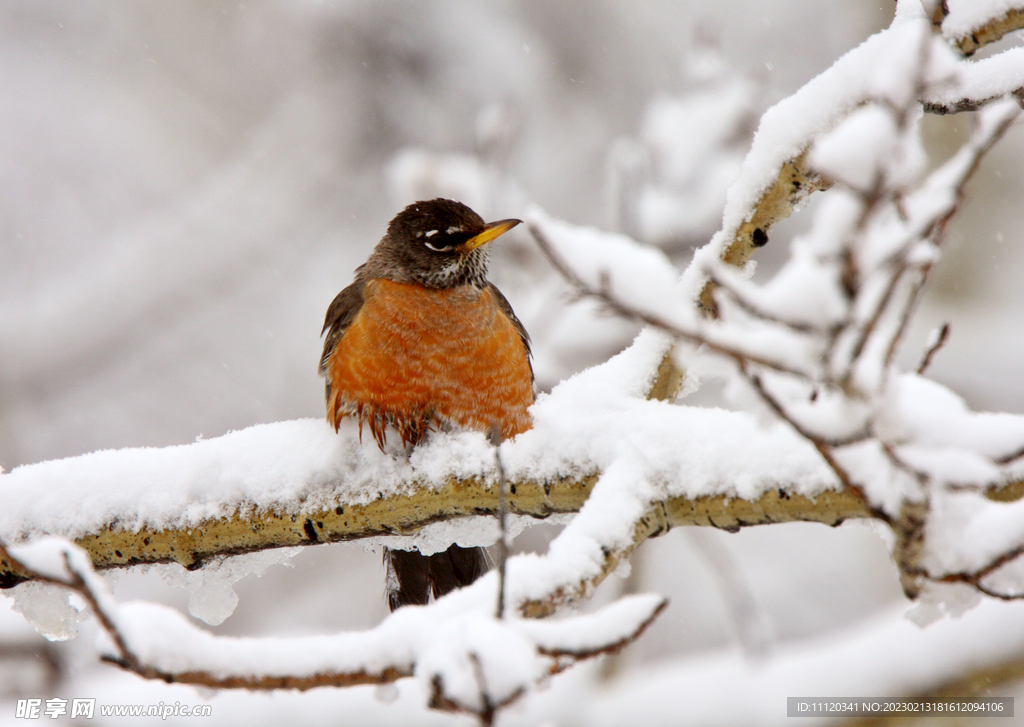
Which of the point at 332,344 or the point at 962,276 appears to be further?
the point at 962,276

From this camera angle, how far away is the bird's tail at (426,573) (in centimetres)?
399

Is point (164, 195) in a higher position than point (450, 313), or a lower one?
higher

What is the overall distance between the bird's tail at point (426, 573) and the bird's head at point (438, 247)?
1.44 metres

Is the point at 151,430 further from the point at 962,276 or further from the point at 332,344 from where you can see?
the point at 962,276

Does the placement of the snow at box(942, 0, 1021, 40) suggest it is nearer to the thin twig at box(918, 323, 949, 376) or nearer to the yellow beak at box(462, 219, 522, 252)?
the thin twig at box(918, 323, 949, 376)

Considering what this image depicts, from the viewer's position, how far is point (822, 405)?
131 centimetres

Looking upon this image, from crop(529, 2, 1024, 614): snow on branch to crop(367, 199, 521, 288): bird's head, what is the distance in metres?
3.03

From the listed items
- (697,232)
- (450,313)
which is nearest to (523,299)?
(697,232)

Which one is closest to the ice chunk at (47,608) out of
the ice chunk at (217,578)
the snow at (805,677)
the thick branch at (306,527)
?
the thick branch at (306,527)

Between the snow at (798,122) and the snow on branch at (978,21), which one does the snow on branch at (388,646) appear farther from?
the snow on branch at (978,21)

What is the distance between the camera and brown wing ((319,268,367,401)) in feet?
13.8

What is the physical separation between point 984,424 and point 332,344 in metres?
3.33

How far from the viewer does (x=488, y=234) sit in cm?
443

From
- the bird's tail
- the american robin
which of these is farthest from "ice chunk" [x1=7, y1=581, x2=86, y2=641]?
the bird's tail
